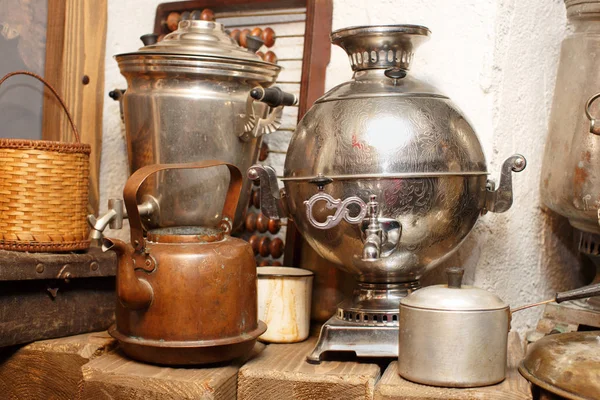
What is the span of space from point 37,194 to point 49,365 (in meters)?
0.41

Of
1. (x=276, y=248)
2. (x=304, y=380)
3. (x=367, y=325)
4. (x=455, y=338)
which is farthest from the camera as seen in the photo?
(x=276, y=248)

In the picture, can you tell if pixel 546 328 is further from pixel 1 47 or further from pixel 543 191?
pixel 1 47

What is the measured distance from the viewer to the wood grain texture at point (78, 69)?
2.38 metres

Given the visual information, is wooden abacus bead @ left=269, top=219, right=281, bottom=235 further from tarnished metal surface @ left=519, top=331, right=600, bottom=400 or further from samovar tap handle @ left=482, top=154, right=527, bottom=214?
tarnished metal surface @ left=519, top=331, right=600, bottom=400

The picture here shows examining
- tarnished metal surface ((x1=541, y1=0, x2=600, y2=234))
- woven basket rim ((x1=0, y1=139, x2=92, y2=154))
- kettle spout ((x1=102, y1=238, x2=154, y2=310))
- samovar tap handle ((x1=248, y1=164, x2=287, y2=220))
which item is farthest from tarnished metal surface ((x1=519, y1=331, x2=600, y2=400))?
woven basket rim ((x1=0, y1=139, x2=92, y2=154))

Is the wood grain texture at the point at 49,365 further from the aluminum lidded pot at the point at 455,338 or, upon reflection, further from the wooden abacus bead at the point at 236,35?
the wooden abacus bead at the point at 236,35

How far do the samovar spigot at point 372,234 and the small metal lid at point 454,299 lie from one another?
0.12 metres

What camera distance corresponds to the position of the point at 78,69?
2406 millimetres

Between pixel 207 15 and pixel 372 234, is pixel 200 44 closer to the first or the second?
pixel 207 15

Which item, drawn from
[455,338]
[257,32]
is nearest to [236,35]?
[257,32]

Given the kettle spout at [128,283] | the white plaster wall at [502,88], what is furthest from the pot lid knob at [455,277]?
the kettle spout at [128,283]

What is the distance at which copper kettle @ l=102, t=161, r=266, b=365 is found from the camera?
156 centimetres

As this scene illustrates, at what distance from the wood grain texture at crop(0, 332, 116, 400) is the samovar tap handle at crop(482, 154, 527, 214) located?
3.10 feet

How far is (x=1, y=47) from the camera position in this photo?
2.25 metres
